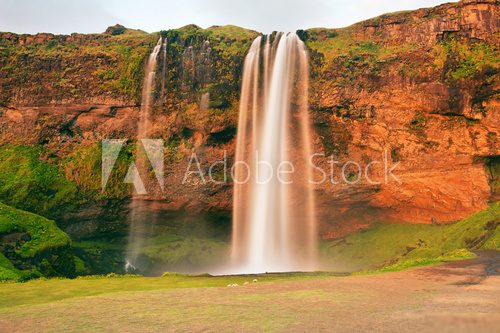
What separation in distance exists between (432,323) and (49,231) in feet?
82.7

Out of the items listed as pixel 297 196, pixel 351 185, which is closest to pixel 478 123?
pixel 351 185

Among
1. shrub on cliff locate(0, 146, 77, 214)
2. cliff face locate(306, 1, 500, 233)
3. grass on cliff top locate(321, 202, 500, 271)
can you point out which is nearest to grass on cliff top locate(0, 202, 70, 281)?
shrub on cliff locate(0, 146, 77, 214)

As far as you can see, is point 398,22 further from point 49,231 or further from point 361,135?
point 49,231

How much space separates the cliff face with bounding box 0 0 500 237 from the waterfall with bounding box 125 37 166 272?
0.76 meters

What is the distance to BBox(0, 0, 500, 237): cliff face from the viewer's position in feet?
114

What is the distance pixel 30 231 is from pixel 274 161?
17941 mm

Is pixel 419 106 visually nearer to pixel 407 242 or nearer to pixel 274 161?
pixel 407 242

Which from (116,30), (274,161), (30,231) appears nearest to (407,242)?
(274,161)

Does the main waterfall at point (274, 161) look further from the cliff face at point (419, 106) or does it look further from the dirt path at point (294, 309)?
the dirt path at point (294, 309)

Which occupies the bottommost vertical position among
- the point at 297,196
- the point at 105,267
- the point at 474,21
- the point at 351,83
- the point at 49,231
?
the point at 105,267

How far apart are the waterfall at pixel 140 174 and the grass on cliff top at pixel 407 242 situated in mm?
15018

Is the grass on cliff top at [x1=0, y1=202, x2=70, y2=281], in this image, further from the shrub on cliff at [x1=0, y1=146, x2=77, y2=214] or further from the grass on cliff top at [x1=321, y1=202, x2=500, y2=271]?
the grass on cliff top at [x1=321, y1=202, x2=500, y2=271]

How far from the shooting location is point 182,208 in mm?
40625

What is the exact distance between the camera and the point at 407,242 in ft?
117
